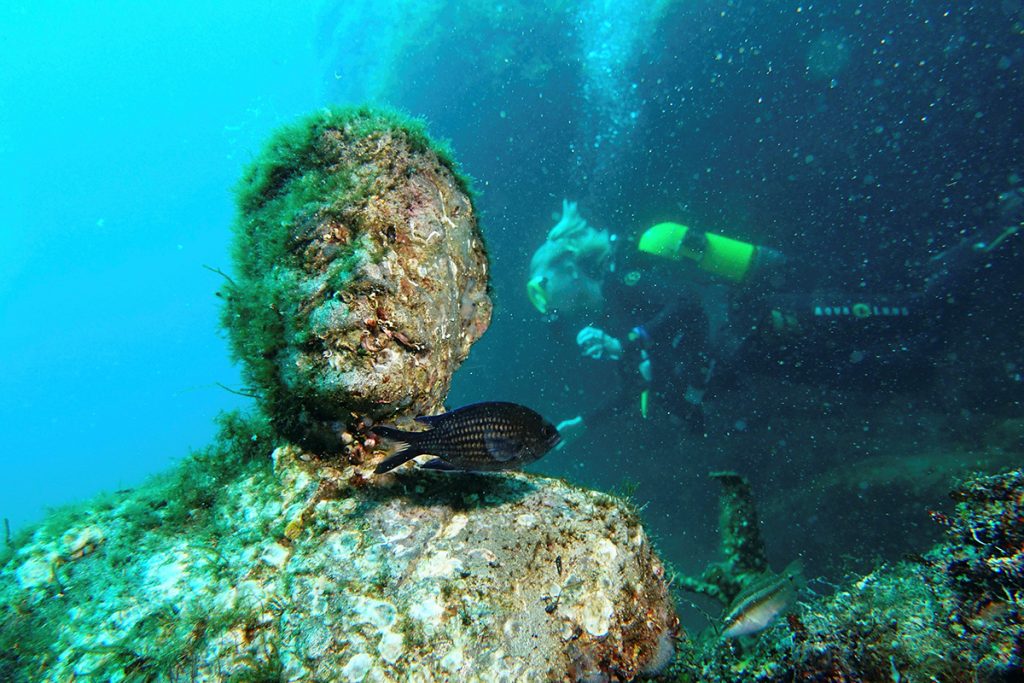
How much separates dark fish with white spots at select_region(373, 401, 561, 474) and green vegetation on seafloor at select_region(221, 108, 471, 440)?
3.39ft

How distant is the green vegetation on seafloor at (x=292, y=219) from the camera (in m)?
2.87

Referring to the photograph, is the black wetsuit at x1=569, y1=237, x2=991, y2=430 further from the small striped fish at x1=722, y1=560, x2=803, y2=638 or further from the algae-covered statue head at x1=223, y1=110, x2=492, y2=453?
the algae-covered statue head at x1=223, y1=110, x2=492, y2=453

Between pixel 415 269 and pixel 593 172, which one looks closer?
pixel 415 269

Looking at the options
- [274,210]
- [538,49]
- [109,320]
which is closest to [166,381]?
[109,320]

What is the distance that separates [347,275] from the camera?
279 cm

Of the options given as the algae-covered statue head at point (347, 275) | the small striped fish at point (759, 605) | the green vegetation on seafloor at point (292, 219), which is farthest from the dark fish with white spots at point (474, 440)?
the small striped fish at point (759, 605)

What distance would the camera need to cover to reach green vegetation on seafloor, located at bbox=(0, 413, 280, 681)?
2037 millimetres

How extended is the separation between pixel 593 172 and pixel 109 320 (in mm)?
166671

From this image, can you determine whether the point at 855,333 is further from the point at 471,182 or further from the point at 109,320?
the point at 109,320

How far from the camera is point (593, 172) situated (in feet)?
61.1

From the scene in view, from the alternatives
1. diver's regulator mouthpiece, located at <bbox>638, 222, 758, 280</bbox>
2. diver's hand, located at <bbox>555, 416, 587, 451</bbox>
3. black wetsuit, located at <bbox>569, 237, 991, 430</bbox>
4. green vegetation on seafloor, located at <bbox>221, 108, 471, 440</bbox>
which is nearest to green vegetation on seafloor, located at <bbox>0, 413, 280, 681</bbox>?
green vegetation on seafloor, located at <bbox>221, 108, 471, 440</bbox>

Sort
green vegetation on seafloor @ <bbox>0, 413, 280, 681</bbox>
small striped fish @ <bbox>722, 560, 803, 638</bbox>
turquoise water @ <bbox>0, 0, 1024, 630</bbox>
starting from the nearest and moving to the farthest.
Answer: green vegetation on seafloor @ <bbox>0, 413, 280, 681</bbox> → small striped fish @ <bbox>722, 560, 803, 638</bbox> → turquoise water @ <bbox>0, 0, 1024, 630</bbox>

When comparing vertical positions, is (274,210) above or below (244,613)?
above

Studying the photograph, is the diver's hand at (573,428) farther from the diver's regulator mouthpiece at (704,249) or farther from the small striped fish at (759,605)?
the small striped fish at (759,605)
